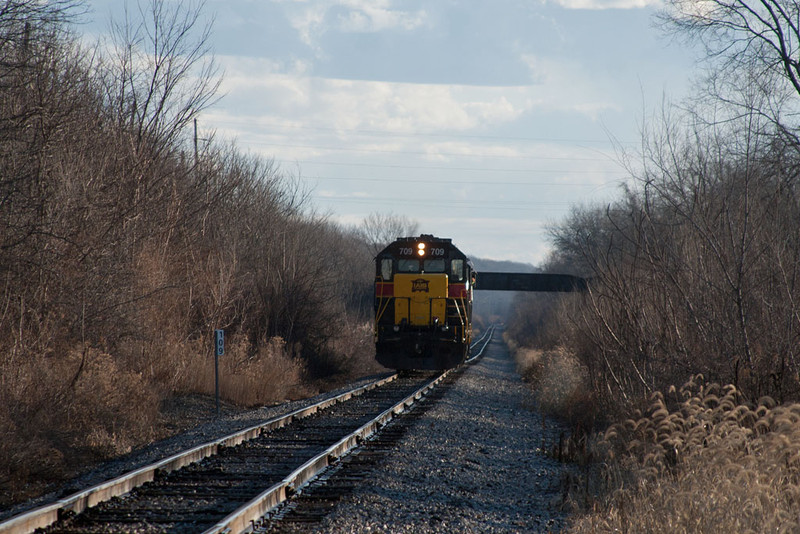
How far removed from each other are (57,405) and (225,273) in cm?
954

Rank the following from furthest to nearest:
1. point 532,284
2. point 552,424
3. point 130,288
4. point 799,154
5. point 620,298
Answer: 1. point 532,284
2. point 799,154
3. point 130,288
4. point 552,424
5. point 620,298

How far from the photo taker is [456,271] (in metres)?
22.0

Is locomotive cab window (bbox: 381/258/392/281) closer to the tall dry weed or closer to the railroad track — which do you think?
the tall dry weed

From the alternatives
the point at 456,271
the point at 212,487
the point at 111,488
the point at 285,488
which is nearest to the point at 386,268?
the point at 456,271

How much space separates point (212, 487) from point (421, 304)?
15.1 meters

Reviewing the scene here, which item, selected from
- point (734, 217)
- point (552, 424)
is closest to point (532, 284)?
point (552, 424)

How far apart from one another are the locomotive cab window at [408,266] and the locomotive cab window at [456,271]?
106 cm

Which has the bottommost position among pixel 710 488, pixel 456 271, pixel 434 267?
pixel 710 488

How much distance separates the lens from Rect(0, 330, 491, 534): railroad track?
5.57 metres

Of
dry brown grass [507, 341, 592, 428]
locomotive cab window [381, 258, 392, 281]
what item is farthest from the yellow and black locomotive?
dry brown grass [507, 341, 592, 428]

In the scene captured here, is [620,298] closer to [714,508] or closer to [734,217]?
[734,217]

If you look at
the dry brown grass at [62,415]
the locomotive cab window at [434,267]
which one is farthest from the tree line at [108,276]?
the locomotive cab window at [434,267]

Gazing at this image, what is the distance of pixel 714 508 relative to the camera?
5281mm

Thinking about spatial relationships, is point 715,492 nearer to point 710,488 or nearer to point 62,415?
point 710,488
